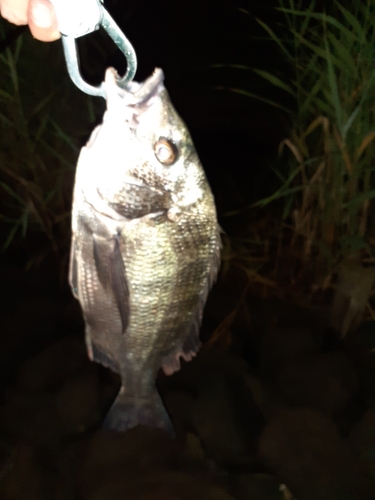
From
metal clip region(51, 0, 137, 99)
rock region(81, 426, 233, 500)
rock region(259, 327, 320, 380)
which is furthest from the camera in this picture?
rock region(259, 327, 320, 380)

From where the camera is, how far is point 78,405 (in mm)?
1206

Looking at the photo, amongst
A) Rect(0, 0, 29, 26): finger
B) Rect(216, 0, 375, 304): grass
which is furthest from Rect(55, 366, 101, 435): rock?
Rect(0, 0, 29, 26): finger

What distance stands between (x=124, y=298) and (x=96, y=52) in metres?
1.23

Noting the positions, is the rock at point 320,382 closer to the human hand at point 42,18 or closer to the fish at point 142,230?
the fish at point 142,230

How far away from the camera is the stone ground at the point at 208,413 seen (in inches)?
42.2

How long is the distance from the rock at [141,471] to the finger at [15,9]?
1.01 metres

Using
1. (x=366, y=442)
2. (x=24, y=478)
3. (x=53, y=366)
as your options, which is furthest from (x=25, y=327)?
(x=366, y=442)

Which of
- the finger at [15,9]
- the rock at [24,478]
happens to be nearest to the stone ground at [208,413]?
the rock at [24,478]

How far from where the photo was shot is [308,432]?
116 centimetres

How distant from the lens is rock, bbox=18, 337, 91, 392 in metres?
1.27

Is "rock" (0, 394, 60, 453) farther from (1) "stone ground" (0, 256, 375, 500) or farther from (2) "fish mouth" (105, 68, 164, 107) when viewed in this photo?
(2) "fish mouth" (105, 68, 164, 107)

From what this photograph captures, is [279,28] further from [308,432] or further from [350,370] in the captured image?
[308,432]

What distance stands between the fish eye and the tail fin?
2.07ft

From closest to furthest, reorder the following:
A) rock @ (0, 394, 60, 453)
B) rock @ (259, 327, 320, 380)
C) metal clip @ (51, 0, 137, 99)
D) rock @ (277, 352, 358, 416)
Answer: metal clip @ (51, 0, 137, 99)
rock @ (0, 394, 60, 453)
rock @ (277, 352, 358, 416)
rock @ (259, 327, 320, 380)
